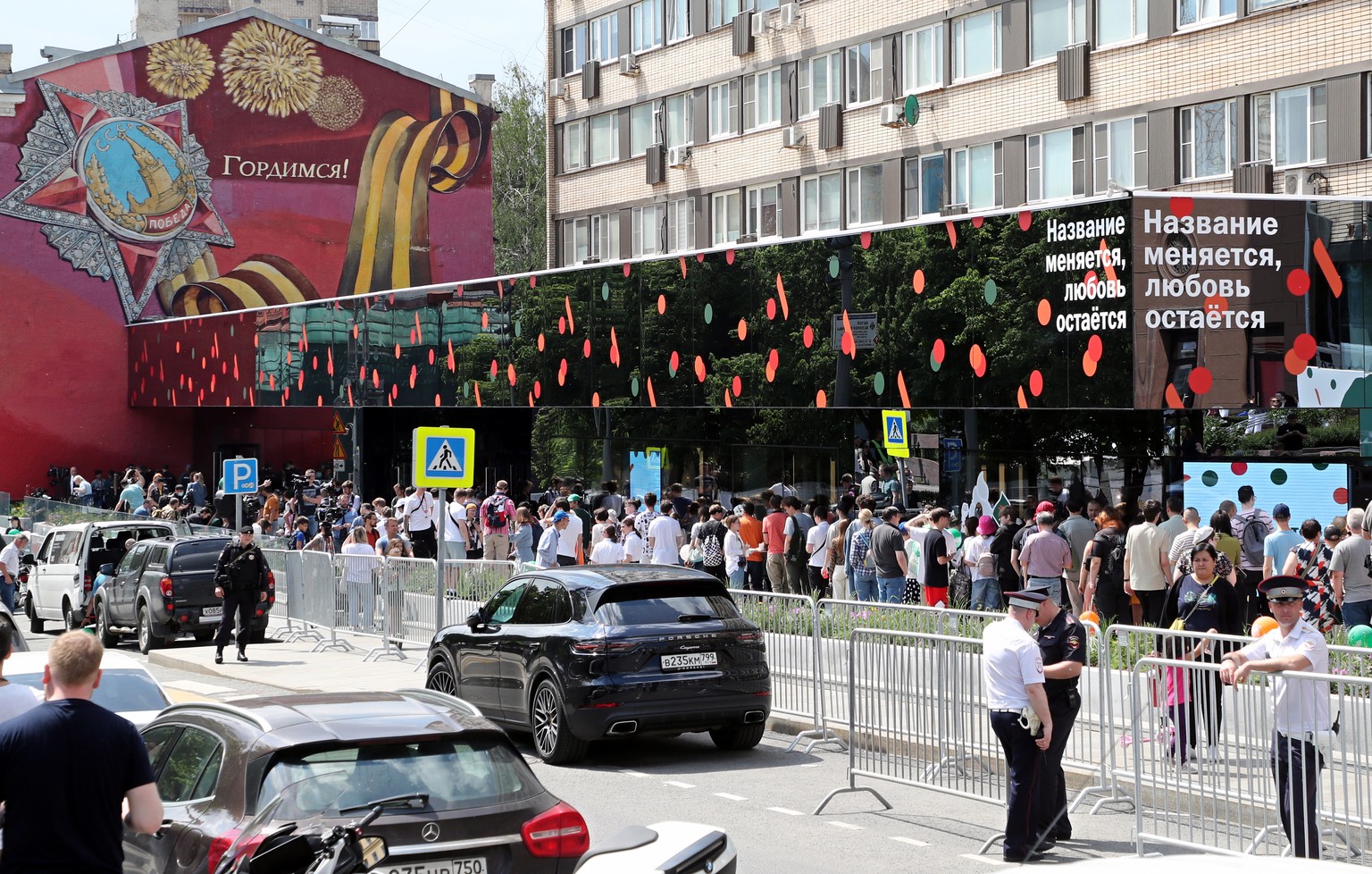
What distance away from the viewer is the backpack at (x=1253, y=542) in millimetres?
19234

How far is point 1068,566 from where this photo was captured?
731 inches

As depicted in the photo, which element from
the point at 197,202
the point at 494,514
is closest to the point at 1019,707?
the point at 494,514

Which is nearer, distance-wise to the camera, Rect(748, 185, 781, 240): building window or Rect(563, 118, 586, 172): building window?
Rect(748, 185, 781, 240): building window

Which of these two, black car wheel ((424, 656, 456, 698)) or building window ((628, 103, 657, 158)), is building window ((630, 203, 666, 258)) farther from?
black car wheel ((424, 656, 456, 698))

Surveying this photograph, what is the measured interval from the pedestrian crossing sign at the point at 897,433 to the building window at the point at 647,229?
20.5 metres

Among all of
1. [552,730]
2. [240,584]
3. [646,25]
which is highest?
[646,25]

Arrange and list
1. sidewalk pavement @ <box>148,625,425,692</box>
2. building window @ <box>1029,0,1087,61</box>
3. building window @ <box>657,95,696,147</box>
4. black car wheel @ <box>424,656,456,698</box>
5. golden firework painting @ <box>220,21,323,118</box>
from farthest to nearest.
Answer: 1. golden firework painting @ <box>220,21,323,118</box>
2. building window @ <box>657,95,696,147</box>
3. building window @ <box>1029,0,1087,61</box>
4. sidewalk pavement @ <box>148,625,425,692</box>
5. black car wheel @ <box>424,656,456,698</box>

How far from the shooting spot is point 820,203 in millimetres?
41125

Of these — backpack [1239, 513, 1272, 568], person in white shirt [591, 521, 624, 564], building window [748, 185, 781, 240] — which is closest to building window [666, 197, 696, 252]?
building window [748, 185, 781, 240]

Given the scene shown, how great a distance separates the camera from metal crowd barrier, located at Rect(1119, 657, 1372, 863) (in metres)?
8.38

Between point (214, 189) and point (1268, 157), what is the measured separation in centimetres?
3559

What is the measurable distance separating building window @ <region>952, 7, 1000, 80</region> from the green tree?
30868 millimetres

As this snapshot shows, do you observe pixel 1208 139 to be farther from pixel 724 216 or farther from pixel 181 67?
pixel 181 67

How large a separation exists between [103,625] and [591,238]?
28012 millimetres
